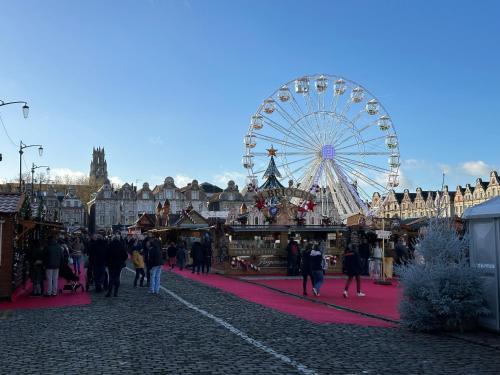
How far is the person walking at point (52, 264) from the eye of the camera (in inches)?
696

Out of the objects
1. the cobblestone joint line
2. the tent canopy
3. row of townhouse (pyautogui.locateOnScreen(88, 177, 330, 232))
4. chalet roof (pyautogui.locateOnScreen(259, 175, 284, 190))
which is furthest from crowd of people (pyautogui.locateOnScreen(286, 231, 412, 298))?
row of townhouse (pyautogui.locateOnScreen(88, 177, 330, 232))

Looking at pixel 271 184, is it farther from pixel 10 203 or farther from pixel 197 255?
pixel 10 203

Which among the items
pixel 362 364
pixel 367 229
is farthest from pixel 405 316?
pixel 367 229

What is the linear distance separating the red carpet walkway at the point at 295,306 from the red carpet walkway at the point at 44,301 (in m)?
4.82

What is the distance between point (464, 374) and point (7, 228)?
43.5ft

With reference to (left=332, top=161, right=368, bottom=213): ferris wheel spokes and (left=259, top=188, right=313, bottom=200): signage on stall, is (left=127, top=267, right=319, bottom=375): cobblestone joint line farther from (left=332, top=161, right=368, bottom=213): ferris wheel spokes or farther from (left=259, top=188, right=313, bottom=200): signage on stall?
(left=332, top=161, right=368, bottom=213): ferris wheel spokes

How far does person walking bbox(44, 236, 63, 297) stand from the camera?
17.7 meters

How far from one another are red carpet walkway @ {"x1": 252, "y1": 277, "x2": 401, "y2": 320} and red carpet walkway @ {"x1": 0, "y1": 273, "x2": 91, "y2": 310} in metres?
6.89

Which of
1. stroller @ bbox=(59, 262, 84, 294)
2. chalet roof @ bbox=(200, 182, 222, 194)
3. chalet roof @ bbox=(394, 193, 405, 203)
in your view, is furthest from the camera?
chalet roof @ bbox=(200, 182, 222, 194)

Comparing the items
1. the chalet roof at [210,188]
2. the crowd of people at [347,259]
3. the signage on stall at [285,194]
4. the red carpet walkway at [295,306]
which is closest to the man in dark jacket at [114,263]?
the red carpet walkway at [295,306]

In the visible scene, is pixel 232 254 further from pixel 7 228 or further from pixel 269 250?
pixel 7 228

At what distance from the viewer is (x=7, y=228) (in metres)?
16.8

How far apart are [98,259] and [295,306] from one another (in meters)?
6.58

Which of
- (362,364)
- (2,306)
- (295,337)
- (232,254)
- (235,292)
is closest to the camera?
(362,364)
